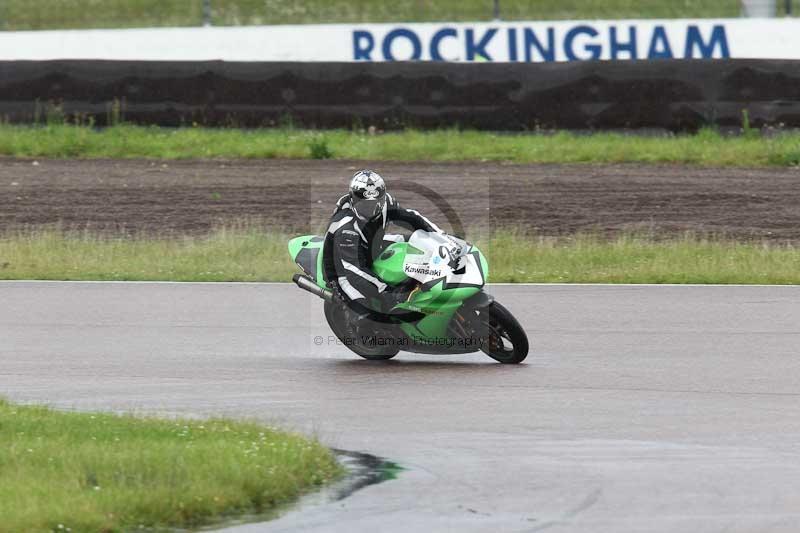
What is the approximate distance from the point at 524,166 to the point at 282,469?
46.6ft

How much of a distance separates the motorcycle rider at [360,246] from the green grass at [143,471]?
2223 millimetres

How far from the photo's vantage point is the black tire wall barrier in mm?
20797

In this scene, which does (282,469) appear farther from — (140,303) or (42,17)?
(42,17)

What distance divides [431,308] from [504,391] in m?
1.02

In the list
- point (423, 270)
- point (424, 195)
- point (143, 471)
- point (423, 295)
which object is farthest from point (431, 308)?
point (424, 195)

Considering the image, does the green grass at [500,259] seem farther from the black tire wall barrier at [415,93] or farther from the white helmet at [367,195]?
the white helmet at [367,195]

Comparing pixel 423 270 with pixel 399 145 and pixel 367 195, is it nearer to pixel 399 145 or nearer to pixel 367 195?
pixel 367 195

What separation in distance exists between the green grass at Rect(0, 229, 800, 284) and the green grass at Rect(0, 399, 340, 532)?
7.01m

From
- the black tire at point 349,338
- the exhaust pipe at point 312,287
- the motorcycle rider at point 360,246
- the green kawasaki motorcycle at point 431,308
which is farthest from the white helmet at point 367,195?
the black tire at point 349,338

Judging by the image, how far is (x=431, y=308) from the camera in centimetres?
1070

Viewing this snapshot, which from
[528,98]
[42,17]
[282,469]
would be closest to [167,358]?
[282,469]

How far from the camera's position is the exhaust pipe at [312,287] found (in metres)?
11.0

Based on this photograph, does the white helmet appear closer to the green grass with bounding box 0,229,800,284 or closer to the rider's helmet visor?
the rider's helmet visor

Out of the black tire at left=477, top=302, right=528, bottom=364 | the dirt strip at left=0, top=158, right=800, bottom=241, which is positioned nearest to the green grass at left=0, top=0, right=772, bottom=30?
the dirt strip at left=0, top=158, right=800, bottom=241
